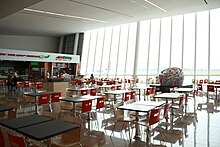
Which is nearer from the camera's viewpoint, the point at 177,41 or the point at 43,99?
the point at 43,99

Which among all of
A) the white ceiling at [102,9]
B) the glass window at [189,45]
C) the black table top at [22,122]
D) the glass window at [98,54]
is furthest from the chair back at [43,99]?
the glass window at [98,54]

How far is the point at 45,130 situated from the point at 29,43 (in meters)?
17.3

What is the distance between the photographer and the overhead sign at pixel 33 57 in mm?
12547

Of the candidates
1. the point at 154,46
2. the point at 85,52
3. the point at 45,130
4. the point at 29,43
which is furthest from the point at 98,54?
the point at 45,130

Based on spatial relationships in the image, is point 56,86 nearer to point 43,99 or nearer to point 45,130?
point 43,99

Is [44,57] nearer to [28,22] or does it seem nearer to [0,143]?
[28,22]

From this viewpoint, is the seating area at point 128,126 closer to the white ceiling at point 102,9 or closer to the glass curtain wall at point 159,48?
the white ceiling at point 102,9

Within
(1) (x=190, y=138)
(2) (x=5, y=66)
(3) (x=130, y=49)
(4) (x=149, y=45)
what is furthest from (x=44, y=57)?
(1) (x=190, y=138)

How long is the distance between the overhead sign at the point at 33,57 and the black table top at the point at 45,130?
11477mm

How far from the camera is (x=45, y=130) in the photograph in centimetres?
235

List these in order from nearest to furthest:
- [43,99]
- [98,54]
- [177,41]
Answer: [43,99], [177,41], [98,54]

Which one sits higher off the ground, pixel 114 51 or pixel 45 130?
pixel 114 51

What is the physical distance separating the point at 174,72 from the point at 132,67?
474 cm

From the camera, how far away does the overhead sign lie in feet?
41.2
